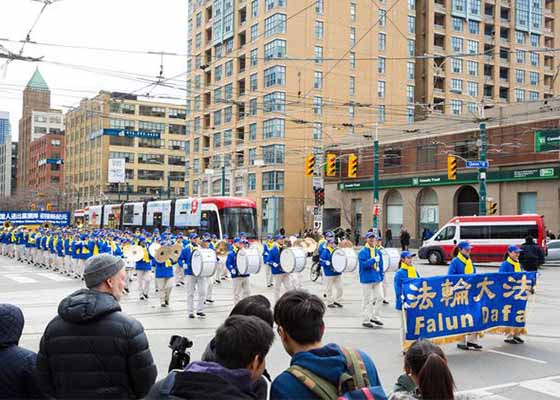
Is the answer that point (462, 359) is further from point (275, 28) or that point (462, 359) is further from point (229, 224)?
point (275, 28)

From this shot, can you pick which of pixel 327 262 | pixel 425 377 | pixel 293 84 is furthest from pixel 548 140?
pixel 293 84

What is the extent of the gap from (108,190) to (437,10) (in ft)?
184

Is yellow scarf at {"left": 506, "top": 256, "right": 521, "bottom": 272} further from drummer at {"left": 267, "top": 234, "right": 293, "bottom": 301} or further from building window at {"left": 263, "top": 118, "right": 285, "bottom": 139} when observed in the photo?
building window at {"left": 263, "top": 118, "right": 285, "bottom": 139}

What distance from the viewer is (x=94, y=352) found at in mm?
3473

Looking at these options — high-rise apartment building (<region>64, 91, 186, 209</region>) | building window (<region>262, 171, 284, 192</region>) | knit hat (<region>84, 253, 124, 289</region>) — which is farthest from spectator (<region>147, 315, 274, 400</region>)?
high-rise apartment building (<region>64, 91, 186, 209</region>)

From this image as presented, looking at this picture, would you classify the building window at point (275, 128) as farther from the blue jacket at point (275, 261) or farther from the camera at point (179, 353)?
the camera at point (179, 353)

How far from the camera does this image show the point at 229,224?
114 feet

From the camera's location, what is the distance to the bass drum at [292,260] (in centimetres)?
1551

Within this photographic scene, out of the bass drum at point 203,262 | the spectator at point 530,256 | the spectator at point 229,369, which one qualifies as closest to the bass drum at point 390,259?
the bass drum at point 203,262

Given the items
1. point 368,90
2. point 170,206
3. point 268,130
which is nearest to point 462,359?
point 170,206

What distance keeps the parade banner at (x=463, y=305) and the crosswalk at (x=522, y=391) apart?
171cm

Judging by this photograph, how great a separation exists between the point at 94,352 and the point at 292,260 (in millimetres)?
12154

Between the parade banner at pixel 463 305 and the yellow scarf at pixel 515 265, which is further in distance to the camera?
the yellow scarf at pixel 515 265

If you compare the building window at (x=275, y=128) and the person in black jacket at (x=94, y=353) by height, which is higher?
the building window at (x=275, y=128)
